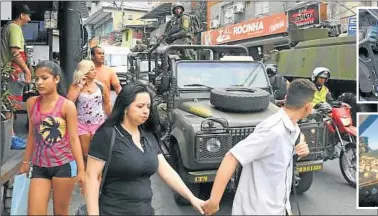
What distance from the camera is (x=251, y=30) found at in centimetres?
1975

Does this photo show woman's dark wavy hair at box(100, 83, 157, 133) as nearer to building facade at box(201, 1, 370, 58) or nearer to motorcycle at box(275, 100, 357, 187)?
motorcycle at box(275, 100, 357, 187)

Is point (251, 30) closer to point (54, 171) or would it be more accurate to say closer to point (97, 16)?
point (97, 16)

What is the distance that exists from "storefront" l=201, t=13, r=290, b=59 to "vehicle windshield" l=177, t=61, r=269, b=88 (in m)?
8.99

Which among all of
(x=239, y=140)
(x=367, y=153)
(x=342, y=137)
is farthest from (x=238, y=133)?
(x=342, y=137)

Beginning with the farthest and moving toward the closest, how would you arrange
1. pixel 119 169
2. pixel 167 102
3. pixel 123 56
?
pixel 123 56
pixel 167 102
pixel 119 169

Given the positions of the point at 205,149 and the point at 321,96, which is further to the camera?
the point at 321,96

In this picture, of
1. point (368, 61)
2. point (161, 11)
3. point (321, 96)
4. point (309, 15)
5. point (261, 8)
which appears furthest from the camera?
point (261, 8)

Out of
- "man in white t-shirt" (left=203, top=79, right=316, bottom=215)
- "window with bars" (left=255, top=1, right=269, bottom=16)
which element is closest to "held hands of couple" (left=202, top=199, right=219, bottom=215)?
"man in white t-shirt" (left=203, top=79, right=316, bottom=215)

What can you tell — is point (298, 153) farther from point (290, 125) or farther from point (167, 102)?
point (167, 102)

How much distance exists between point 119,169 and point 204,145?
6.89 feet

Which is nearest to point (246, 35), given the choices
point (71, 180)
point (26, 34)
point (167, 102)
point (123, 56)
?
point (123, 56)

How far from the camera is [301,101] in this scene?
271 cm

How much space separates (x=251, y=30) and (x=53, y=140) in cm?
1715

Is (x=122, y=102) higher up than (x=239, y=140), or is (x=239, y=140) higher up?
(x=122, y=102)
